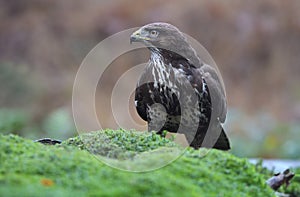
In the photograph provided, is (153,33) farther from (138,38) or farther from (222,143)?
(222,143)

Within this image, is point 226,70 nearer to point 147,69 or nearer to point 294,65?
point 294,65

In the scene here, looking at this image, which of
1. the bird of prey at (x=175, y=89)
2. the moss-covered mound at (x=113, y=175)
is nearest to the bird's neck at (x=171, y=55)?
the bird of prey at (x=175, y=89)

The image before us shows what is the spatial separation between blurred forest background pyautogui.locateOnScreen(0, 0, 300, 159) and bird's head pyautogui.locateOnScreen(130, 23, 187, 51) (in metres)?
9.57

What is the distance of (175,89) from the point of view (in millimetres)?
4855

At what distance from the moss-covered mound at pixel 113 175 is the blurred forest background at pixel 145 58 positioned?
36.1ft

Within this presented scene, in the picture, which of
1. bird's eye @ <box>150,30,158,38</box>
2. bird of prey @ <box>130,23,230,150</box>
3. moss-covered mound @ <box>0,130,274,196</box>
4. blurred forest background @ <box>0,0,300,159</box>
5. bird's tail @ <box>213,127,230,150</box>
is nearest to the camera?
moss-covered mound @ <box>0,130,274,196</box>

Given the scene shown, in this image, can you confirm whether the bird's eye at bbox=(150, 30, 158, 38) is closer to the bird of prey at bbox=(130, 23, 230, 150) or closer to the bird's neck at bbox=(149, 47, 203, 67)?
the bird of prey at bbox=(130, 23, 230, 150)

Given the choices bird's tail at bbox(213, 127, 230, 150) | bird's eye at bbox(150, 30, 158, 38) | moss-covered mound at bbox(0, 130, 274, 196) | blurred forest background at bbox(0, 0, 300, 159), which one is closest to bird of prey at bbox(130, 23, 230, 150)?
bird's eye at bbox(150, 30, 158, 38)

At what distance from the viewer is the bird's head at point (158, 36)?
4965 millimetres

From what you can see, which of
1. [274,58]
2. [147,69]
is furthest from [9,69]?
[147,69]

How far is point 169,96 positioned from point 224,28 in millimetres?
13018

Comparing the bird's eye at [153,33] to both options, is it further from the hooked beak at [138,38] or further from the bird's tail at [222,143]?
the bird's tail at [222,143]

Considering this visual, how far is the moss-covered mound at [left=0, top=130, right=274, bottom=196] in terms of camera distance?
277 cm

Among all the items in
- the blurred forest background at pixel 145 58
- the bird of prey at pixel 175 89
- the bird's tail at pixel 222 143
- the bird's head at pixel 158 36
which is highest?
the blurred forest background at pixel 145 58
